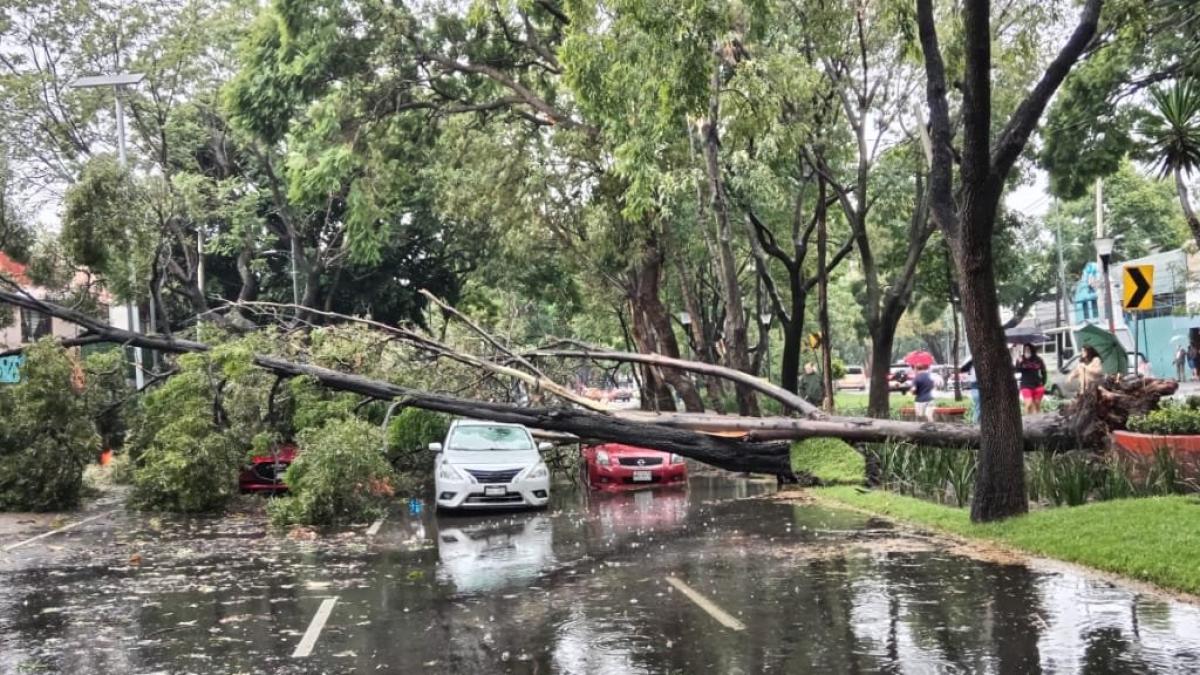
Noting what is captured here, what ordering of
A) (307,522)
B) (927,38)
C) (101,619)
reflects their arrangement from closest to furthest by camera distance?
1. (101,619)
2. (927,38)
3. (307,522)

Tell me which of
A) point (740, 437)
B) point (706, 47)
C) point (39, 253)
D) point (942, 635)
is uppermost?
point (706, 47)

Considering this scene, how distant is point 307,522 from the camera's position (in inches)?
571

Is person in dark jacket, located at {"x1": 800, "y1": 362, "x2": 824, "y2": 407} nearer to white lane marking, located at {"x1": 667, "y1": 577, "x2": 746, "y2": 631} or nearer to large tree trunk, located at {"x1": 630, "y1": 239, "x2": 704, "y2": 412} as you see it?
large tree trunk, located at {"x1": 630, "y1": 239, "x2": 704, "y2": 412}

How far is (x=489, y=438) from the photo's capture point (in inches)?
687

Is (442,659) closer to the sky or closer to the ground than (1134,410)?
closer to the ground

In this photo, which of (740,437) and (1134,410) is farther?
(740,437)

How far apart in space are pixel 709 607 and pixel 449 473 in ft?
26.9

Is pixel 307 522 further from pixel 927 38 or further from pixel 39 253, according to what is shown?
pixel 927 38

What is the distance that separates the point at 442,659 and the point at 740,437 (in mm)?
10171

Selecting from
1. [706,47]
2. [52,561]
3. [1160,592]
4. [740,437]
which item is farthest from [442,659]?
[740,437]

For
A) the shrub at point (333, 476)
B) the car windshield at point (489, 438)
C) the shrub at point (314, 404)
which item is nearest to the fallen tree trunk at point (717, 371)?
the car windshield at point (489, 438)

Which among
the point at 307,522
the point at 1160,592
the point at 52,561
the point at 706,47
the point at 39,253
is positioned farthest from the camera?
the point at 39,253

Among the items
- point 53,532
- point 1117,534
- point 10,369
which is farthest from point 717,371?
point 10,369

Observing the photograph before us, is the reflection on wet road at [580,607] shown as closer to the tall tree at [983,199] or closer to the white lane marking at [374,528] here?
the white lane marking at [374,528]
